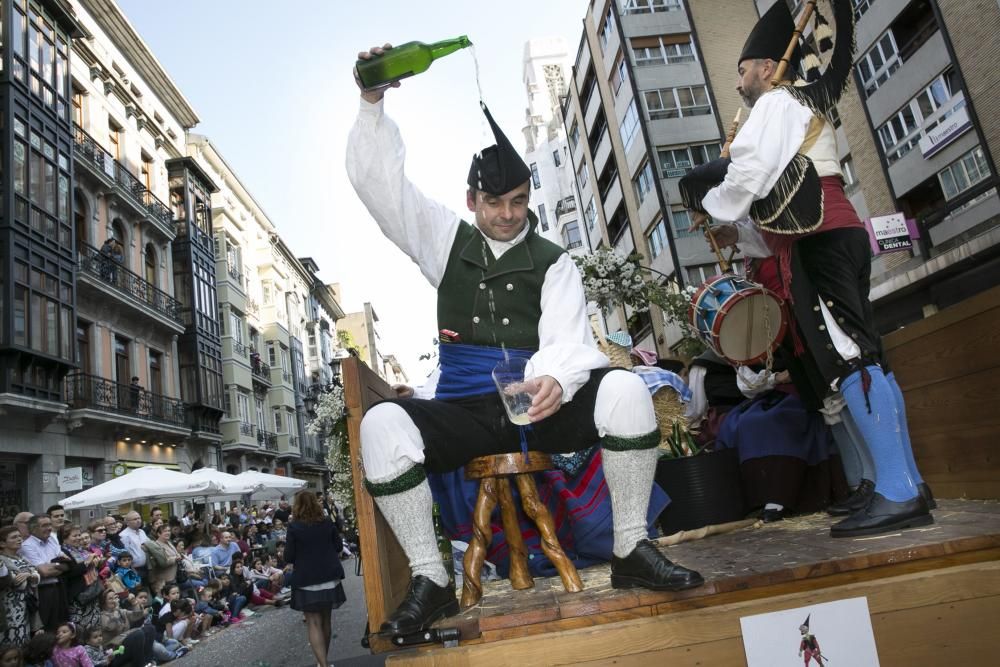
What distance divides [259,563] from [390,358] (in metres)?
93.5

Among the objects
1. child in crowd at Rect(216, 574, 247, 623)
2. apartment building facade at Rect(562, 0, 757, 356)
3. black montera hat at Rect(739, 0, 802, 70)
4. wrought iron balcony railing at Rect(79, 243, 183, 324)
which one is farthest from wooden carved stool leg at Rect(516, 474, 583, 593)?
apartment building facade at Rect(562, 0, 757, 356)

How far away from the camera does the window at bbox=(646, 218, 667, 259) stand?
1099 inches

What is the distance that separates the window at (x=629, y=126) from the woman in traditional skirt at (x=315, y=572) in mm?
23246

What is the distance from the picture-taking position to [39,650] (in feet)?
21.3

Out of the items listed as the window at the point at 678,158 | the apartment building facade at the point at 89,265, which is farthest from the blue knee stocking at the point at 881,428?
the window at the point at 678,158

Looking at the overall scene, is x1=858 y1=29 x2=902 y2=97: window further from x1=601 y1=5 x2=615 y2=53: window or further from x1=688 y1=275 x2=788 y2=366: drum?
x1=688 y1=275 x2=788 y2=366: drum

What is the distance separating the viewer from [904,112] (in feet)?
60.6

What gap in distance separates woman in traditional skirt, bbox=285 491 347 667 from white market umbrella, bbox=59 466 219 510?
7059 millimetres

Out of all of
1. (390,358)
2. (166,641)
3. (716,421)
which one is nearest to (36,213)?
(166,641)

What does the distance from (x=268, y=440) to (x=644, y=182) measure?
2369cm

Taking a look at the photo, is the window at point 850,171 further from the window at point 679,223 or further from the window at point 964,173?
the window at point 679,223

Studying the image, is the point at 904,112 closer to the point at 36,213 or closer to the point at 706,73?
the point at 706,73

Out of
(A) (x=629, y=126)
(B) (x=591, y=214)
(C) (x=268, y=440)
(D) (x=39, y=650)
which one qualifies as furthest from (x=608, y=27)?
(D) (x=39, y=650)

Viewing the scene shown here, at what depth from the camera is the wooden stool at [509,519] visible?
2.60 m
